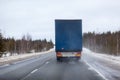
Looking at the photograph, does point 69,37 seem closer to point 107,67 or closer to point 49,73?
point 107,67

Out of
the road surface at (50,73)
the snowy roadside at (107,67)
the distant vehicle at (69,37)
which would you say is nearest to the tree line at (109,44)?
the snowy roadside at (107,67)

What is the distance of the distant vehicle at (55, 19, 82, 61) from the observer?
3472 centimetres

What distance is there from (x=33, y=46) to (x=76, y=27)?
153 m

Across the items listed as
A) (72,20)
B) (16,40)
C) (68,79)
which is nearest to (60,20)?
(72,20)

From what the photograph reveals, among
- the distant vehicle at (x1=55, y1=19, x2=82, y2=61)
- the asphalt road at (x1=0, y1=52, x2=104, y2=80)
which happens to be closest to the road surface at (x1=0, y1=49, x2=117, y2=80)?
the asphalt road at (x1=0, y1=52, x2=104, y2=80)

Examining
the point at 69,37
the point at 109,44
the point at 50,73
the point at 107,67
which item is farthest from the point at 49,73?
the point at 109,44

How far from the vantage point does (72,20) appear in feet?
114

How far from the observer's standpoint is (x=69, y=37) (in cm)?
3491

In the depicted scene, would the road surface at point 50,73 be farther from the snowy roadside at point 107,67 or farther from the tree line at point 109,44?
the tree line at point 109,44

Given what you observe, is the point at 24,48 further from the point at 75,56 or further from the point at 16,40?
the point at 75,56

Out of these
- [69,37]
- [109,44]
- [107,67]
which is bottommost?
[107,67]

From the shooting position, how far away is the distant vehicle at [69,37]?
34.7m

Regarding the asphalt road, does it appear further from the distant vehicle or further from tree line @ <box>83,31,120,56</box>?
tree line @ <box>83,31,120,56</box>

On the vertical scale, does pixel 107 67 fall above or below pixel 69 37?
below
